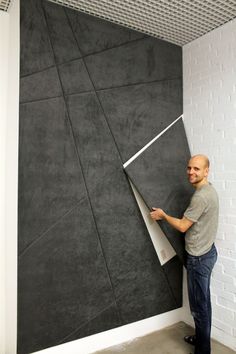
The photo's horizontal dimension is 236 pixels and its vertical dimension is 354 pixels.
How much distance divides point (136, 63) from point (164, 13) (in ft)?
1.66

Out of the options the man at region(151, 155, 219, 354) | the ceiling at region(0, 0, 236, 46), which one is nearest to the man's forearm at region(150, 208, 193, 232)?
the man at region(151, 155, 219, 354)

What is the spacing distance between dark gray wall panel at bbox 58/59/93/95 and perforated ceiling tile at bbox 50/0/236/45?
1.63 ft

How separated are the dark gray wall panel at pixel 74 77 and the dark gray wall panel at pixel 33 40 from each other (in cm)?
13

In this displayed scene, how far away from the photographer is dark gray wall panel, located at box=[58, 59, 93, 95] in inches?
101

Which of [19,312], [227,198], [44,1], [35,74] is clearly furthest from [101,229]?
[44,1]

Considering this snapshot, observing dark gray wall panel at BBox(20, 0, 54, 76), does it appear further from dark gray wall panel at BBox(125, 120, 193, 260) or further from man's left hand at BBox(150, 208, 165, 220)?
man's left hand at BBox(150, 208, 165, 220)

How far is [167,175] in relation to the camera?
304cm

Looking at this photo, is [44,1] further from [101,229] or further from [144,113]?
[101,229]

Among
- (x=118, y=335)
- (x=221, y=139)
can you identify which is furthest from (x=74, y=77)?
(x=118, y=335)

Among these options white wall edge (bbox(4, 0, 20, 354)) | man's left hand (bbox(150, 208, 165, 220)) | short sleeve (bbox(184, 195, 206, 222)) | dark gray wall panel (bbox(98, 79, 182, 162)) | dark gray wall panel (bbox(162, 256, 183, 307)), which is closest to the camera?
white wall edge (bbox(4, 0, 20, 354))

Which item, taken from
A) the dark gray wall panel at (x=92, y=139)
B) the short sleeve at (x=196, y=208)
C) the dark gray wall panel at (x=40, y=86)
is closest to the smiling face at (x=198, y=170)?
the short sleeve at (x=196, y=208)

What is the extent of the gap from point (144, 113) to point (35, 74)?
112 cm

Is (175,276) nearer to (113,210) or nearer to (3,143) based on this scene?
(113,210)

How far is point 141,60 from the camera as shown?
3.04 meters
